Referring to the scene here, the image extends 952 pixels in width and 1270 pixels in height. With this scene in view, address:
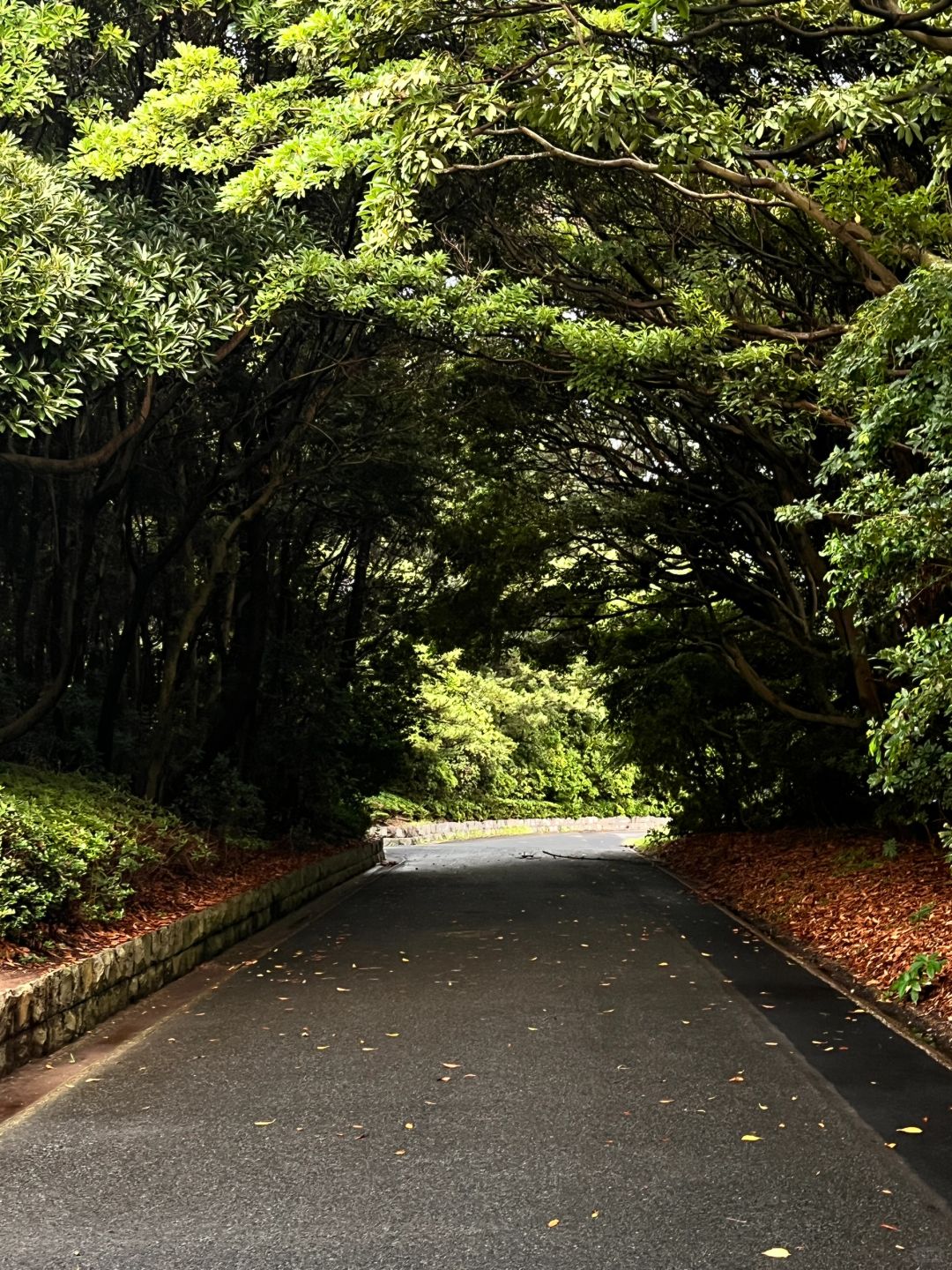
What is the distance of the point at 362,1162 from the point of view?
15.6ft

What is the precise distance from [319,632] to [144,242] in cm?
1098

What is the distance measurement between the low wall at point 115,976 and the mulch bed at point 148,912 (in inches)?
5.1

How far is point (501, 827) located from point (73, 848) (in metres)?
27.6

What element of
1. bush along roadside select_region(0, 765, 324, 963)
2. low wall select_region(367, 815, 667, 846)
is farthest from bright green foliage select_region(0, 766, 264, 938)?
low wall select_region(367, 815, 667, 846)

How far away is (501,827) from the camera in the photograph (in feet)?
116

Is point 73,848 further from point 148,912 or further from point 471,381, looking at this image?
point 471,381

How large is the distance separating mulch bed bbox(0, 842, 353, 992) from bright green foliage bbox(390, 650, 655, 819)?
59.2ft

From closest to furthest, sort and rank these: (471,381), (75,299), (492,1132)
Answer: (492,1132) < (75,299) < (471,381)

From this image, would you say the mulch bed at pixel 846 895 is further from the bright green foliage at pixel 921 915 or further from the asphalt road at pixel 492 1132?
the asphalt road at pixel 492 1132

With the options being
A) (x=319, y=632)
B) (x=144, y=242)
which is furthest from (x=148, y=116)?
(x=319, y=632)

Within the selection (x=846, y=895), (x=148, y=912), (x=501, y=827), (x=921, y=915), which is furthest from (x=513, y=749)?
(x=148, y=912)

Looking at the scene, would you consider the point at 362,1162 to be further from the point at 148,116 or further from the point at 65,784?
the point at 148,116

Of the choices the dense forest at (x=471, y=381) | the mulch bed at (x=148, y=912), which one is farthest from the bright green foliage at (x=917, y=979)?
the mulch bed at (x=148, y=912)

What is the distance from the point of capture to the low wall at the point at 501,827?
29.9 metres
